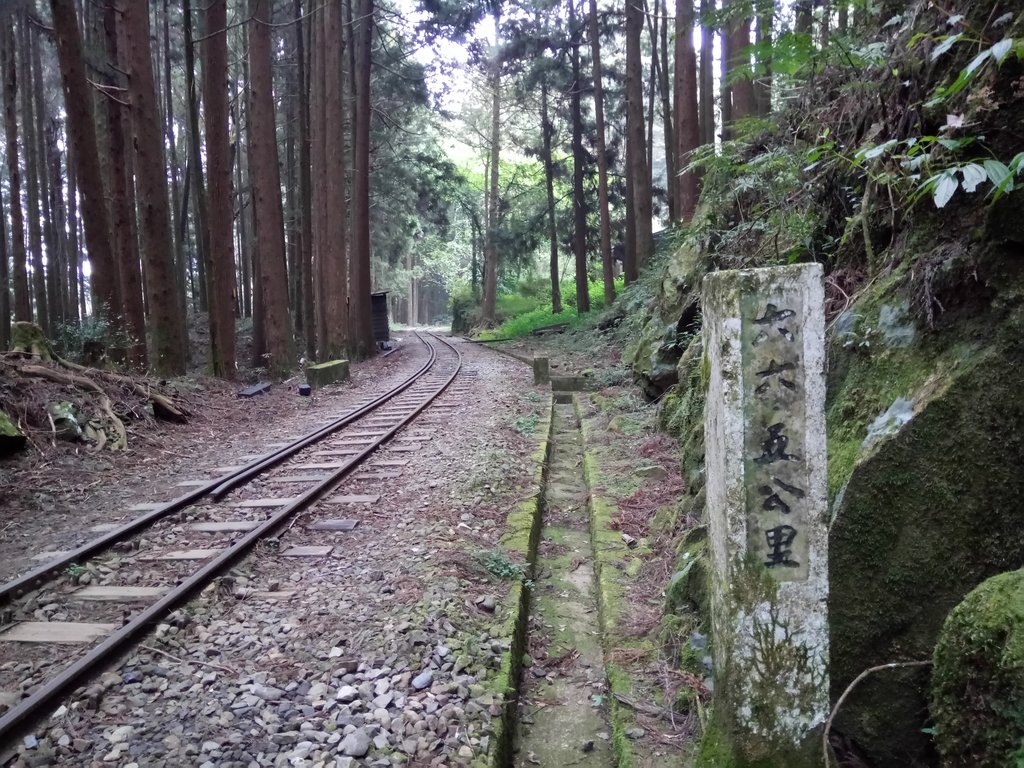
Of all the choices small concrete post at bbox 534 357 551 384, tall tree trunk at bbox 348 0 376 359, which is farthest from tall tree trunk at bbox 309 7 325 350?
small concrete post at bbox 534 357 551 384

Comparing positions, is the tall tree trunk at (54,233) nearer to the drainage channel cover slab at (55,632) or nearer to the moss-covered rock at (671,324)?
the moss-covered rock at (671,324)

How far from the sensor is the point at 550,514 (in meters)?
6.43

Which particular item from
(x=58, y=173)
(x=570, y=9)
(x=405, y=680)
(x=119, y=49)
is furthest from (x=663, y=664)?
(x=58, y=173)

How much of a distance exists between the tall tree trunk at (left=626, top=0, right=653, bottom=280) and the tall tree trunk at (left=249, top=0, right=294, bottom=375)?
29.5ft

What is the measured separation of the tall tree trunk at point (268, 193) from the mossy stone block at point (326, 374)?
1.02m

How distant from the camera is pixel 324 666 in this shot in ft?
11.7

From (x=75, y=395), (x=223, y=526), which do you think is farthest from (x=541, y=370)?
(x=223, y=526)

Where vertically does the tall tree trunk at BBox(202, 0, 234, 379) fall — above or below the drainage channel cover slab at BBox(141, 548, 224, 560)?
above

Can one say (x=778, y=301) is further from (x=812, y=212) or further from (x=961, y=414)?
(x=812, y=212)

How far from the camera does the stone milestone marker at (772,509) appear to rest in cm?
224

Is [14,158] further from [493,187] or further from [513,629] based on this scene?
[513,629]

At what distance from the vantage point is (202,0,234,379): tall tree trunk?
1362 cm

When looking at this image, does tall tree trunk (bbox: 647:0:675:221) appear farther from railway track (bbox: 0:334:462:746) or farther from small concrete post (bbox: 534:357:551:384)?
railway track (bbox: 0:334:462:746)

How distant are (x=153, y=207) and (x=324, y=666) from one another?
11.2 meters
